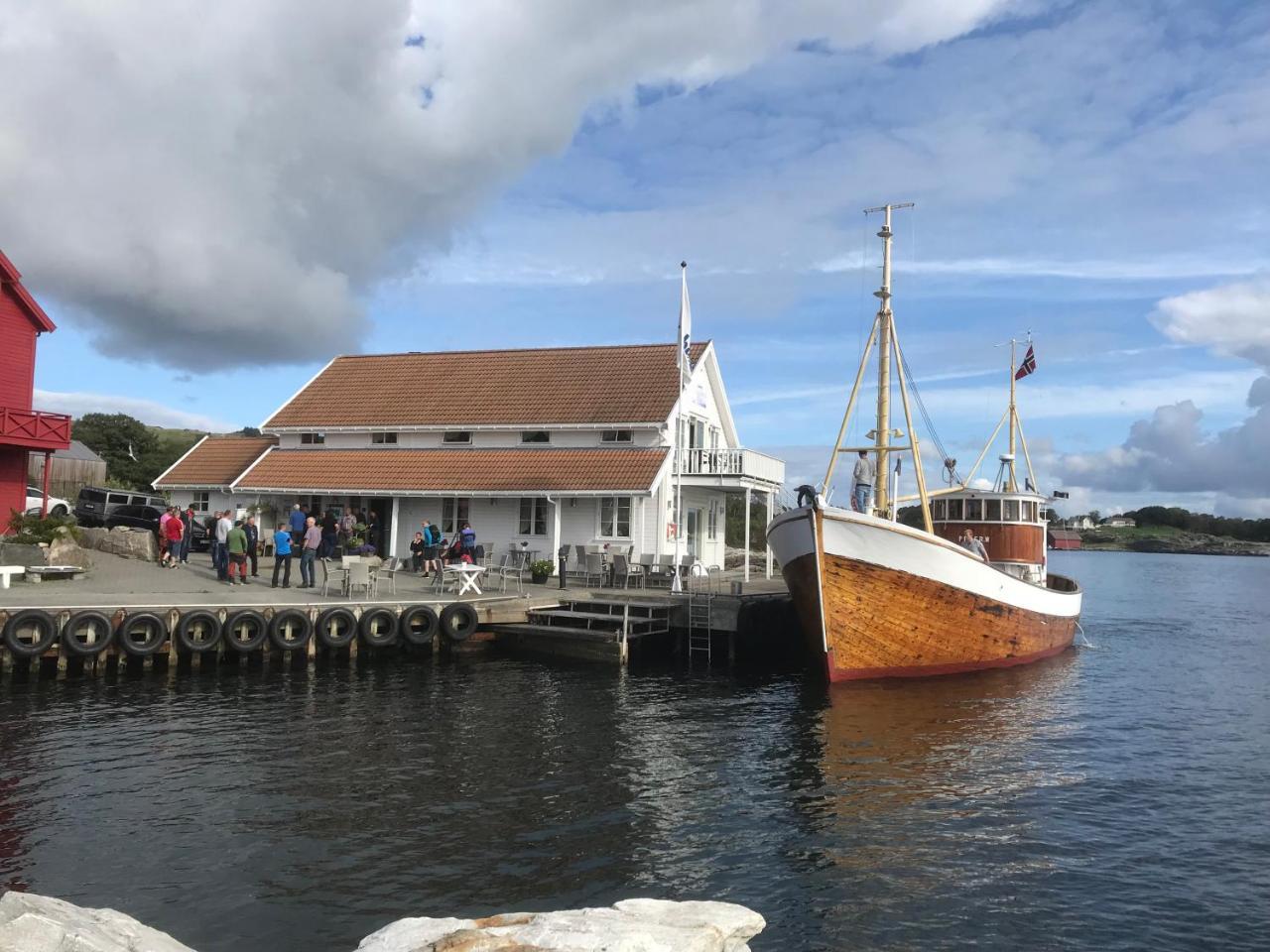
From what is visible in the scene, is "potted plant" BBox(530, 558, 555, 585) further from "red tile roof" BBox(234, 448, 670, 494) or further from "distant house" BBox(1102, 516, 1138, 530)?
"distant house" BBox(1102, 516, 1138, 530)

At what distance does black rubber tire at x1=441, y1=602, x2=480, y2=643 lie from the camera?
68.8 ft

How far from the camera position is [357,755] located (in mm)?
12852

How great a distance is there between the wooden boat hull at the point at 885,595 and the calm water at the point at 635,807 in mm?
Answer: 1127

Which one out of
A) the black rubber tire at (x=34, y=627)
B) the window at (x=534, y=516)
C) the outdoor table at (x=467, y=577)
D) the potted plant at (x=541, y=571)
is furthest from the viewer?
the window at (x=534, y=516)

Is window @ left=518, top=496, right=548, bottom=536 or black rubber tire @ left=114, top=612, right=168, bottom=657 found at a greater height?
window @ left=518, top=496, right=548, bottom=536

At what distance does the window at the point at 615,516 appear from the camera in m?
28.5

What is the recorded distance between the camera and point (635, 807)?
11047mm

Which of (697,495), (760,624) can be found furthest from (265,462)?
(760,624)

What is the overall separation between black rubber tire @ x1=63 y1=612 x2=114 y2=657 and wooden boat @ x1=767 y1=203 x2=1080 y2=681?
13.1m

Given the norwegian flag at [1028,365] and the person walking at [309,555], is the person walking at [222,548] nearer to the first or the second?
the person walking at [309,555]

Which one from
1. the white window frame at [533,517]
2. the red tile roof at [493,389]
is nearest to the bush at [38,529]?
the red tile roof at [493,389]

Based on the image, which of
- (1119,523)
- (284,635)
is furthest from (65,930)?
(1119,523)

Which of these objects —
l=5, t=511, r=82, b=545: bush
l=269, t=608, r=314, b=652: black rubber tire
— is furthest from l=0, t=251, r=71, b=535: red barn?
l=269, t=608, r=314, b=652: black rubber tire

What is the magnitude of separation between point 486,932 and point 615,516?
921 inches
